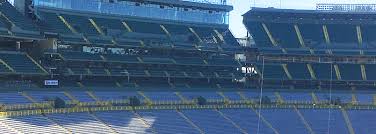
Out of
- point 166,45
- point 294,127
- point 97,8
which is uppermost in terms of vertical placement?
point 97,8

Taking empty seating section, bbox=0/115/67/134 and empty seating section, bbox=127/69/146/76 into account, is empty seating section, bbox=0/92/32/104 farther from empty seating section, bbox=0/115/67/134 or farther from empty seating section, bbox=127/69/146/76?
empty seating section, bbox=127/69/146/76

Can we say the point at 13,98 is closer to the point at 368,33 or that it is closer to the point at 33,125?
the point at 33,125

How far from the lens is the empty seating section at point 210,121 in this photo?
1702 inches

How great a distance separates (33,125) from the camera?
120ft

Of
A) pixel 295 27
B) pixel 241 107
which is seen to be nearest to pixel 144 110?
pixel 241 107

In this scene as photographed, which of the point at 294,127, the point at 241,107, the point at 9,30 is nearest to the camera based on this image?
the point at 9,30

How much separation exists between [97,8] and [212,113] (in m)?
14.7

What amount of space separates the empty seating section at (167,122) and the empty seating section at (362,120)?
46.9 ft

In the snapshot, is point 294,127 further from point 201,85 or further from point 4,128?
point 4,128

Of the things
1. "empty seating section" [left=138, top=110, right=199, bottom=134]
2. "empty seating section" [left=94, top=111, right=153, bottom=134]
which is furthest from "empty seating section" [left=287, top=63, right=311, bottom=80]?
"empty seating section" [left=94, top=111, right=153, bottom=134]

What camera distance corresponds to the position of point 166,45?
54.2 m

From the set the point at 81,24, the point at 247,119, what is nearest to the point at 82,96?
the point at 81,24

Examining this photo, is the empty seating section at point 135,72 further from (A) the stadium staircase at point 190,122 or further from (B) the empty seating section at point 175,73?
(A) the stadium staircase at point 190,122

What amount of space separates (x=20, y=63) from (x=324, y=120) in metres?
25.0
